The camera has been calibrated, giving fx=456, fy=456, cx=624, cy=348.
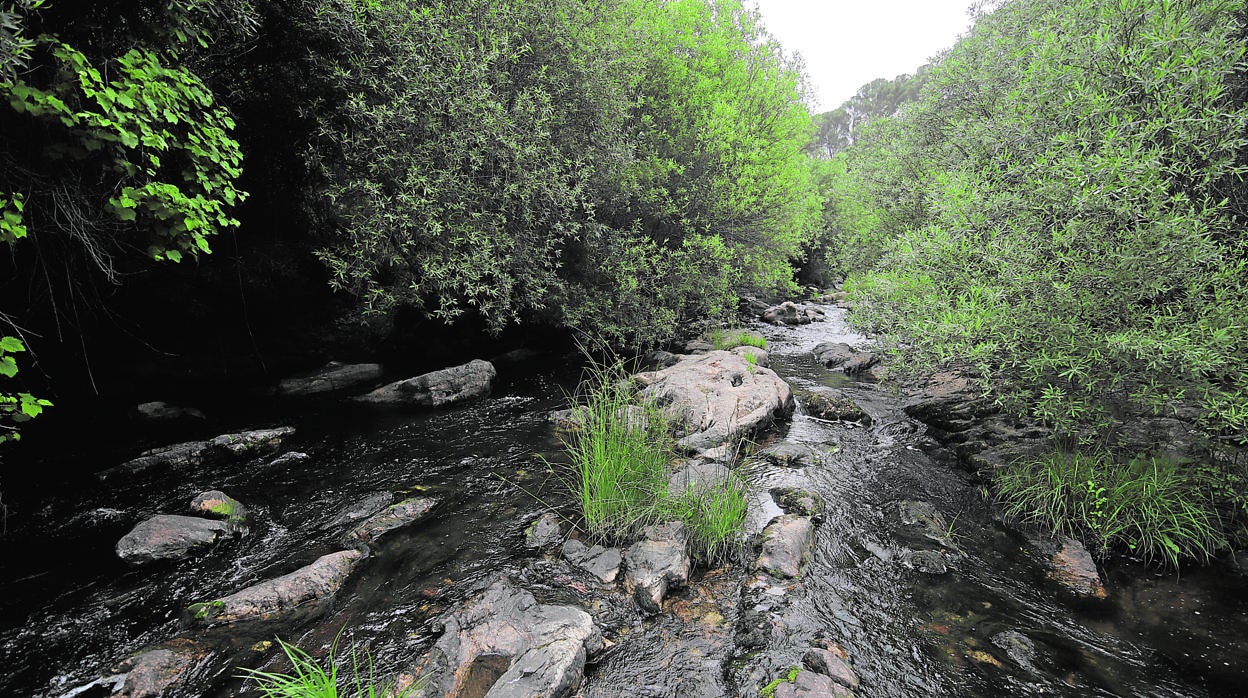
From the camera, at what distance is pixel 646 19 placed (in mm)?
15320

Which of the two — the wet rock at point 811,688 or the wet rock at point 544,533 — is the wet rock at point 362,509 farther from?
the wet rock at point 811,688

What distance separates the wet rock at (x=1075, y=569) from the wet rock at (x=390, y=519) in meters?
7.94

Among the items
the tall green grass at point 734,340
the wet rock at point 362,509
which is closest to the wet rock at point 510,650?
the wet rock at point 362,509

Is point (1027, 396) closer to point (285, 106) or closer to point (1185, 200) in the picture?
point (1185, 200)

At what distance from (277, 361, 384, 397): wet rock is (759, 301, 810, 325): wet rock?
2030 centimetres

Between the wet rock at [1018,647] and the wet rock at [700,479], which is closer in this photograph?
the wet rock at [1018,647]

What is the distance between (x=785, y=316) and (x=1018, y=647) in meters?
23.4

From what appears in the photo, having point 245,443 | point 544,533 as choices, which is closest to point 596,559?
point 544,533

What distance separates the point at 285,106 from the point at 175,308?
202 inches

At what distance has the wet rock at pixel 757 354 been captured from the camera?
14664 mm

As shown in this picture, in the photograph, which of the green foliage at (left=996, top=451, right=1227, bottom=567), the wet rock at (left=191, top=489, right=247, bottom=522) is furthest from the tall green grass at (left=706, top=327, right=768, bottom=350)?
the wet rock at (left=191, top=489, right=247, bottom=522)

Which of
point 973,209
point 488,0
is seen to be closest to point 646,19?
point 488,0

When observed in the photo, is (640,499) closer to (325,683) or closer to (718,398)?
(325,683)

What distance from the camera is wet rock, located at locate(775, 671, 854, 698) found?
351 centimetres
